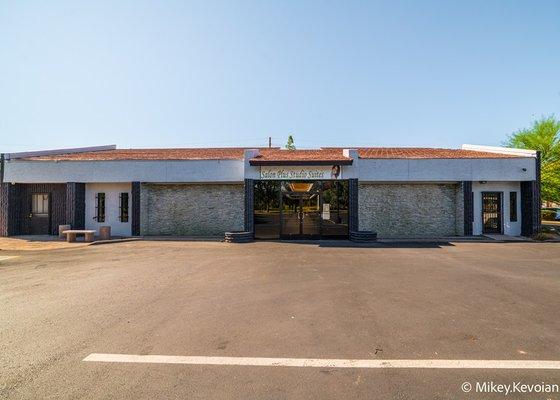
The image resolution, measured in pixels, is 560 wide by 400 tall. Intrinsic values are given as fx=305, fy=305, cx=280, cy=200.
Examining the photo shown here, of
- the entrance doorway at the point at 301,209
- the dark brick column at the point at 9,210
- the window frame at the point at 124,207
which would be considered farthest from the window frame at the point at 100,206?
the entrance doorway at the point at 301,209

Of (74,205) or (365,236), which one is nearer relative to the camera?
(365,236)

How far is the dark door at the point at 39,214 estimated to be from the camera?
18.3 metres

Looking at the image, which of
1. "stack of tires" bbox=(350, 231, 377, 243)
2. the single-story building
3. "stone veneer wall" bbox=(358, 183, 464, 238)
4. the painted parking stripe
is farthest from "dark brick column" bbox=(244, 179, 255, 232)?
the painted parking stripe

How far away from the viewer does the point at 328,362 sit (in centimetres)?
397

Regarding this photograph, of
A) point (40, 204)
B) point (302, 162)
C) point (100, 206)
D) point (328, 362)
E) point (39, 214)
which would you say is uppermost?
point (302, 162)

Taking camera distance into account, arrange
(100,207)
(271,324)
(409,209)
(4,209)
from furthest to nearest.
Result: (100,207)
(4,209)
(409,209)
(271,324)

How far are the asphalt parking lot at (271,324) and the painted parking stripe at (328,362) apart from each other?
0.09 metres

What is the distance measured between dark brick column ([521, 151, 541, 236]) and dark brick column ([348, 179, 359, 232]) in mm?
9681

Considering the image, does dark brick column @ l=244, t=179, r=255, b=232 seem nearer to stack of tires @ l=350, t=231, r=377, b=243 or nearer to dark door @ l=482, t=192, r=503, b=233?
stack of tires @ l=350, t=231, r=377, b=243

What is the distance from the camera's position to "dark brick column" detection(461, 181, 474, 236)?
56.1 ft

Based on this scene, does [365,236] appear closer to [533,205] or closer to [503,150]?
[533,205]

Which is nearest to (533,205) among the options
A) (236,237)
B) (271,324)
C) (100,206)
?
(236,237)

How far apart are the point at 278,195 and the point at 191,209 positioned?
5282 mm

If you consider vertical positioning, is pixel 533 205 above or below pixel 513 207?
above
